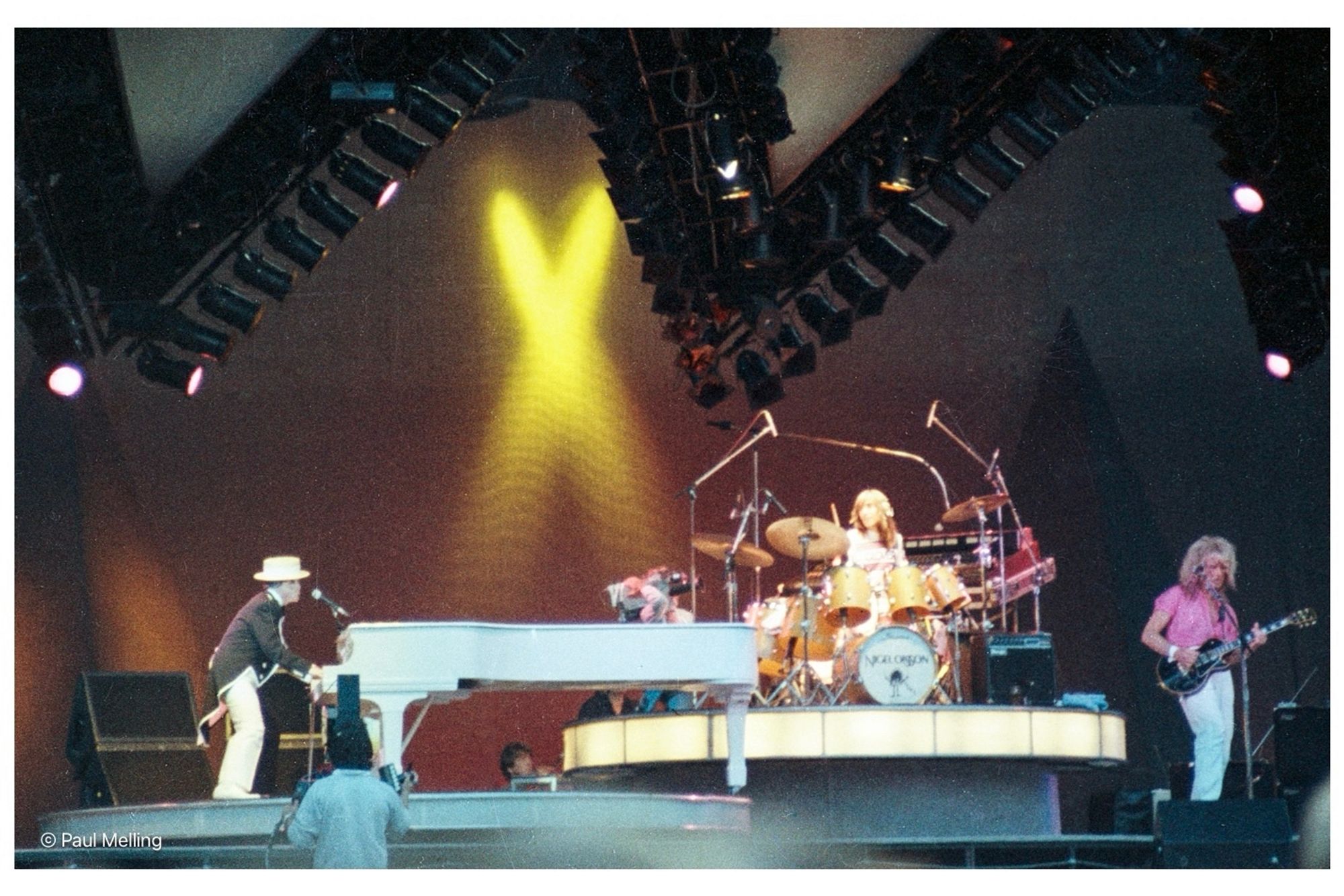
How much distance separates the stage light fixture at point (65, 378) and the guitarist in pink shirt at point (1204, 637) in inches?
222

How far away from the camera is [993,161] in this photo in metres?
10.0

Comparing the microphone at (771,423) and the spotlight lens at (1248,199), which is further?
the microphone at (771,423)

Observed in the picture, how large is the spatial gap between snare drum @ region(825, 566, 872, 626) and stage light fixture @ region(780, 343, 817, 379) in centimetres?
129

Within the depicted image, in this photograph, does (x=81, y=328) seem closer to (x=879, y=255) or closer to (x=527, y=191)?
(x=527, y=191)

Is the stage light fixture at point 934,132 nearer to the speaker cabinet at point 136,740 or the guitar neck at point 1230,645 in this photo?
the guitar neck at point 1230,645

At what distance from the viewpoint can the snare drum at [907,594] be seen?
995 cm

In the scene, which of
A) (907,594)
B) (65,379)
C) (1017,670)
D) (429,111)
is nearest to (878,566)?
(907,594)

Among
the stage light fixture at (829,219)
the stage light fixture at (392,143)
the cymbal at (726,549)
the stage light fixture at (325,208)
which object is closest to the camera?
the stage light fixture at (392,143)

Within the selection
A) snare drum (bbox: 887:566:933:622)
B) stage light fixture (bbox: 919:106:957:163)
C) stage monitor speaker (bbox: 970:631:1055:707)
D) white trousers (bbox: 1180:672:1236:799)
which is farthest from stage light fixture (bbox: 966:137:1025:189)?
white trousers (bbox: 1180:672:1236:799)

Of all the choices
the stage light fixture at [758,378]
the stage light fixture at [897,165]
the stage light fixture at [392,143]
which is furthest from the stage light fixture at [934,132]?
the stage light fixture at [392,143]

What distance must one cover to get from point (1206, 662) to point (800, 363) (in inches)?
121

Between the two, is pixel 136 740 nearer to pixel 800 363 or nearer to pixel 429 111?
pixel 429 111

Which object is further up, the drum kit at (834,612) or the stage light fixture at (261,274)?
the stage light fixture at (261,274)

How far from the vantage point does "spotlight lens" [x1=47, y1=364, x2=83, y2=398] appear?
30.7 ft
